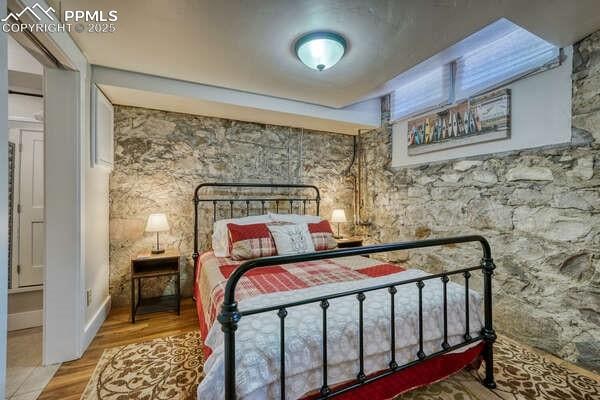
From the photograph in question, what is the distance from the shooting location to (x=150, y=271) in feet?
8.62

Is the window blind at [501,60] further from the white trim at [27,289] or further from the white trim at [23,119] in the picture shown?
the white trim at [27,289]

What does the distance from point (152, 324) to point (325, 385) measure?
6.48ft

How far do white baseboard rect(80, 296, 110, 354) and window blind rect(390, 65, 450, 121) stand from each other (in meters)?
3.78

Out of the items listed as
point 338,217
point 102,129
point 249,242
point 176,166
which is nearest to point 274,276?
point 249,242

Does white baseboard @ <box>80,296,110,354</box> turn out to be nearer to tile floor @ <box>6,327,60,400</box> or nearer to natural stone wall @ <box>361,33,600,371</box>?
tile floor @ <box>6,327,60,400</box>

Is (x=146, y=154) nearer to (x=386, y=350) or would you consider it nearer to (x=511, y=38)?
(x=386, y=350)

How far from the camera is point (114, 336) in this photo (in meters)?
2.22

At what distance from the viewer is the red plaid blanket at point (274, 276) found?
167 centimetres

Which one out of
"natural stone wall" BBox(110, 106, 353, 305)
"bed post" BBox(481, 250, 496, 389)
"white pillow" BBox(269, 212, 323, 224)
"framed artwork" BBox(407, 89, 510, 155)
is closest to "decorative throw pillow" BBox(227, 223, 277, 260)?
"white pillow" BBox(269, 212, 323, 224)

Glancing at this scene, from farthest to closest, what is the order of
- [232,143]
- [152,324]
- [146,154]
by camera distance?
1. [232,143]
2. [146,154]
3. [152,324]

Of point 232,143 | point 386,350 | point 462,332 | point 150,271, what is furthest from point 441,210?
point 150,271

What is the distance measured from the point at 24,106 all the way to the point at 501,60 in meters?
4.44

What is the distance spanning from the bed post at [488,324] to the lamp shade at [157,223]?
273 cm

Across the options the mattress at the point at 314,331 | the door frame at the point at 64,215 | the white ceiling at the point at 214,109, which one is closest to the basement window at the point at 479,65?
the white ceiling at the point at 214,109
